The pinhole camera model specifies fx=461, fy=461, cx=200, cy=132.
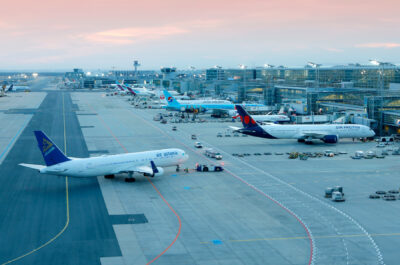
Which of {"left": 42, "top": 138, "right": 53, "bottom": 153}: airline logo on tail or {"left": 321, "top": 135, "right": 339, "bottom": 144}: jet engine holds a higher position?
{"left": 42, "top": 138, "right": 53, "bottom": 153}: airline logo on tail

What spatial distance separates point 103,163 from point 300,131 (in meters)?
46.5

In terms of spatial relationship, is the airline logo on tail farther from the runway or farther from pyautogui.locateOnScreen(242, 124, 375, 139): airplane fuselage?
pyautogui.locateOnScreen(242, 124, 375, 139): airplane fuselage

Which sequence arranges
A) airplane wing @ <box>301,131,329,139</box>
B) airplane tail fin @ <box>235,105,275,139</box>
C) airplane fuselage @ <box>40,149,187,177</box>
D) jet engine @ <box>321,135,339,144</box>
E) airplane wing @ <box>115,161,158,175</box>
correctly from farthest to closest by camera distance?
airplane wing @ <box>301,131,329,139</box>
jet engine @ <box>321,135,339,144</box>
airplane tail fin @ <box>235,105,275,139</box>
airplane wing @ <box>115,161,158,175</box>
airplane fuselage @ <box>40,149,187,177</box>

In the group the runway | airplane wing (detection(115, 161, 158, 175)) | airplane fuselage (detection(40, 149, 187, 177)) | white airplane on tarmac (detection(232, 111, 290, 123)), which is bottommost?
the runway

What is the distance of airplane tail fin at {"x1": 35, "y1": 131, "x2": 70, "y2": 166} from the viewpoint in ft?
177

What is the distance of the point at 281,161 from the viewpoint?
7488 cm

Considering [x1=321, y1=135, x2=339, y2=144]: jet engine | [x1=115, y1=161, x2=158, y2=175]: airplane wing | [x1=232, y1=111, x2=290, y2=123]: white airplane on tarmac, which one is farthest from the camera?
[x1=232, y1=111, x2=290, y2=123]: white airplane on tarmac

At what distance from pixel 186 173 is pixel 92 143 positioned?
32586 millimetres

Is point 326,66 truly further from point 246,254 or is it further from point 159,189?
point 246,254

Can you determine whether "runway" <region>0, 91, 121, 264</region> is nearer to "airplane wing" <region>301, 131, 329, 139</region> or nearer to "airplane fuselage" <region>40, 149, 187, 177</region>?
"airplane fuselage" <region>40, 149, 187, 177</region>

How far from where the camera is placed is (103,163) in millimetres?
58438

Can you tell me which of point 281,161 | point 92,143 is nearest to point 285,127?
point 281,161

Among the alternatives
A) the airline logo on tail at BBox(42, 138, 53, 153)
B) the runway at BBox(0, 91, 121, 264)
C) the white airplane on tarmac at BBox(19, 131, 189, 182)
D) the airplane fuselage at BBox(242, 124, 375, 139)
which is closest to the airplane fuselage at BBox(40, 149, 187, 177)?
the white airplane on tarmac at BBox(19, 131, 189, 182)

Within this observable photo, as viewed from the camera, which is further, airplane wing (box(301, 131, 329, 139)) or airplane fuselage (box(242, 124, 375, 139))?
airplane wing (box(301, 131, 329, 139))
